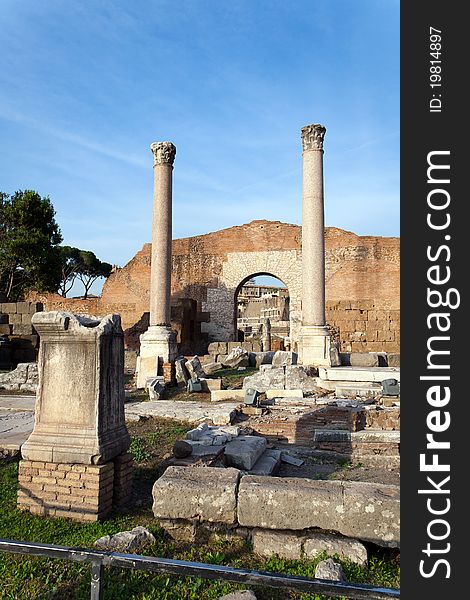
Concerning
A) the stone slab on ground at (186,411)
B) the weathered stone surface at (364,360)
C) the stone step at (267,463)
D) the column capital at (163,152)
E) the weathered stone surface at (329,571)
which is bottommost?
the stone slab on ground at (186,411)

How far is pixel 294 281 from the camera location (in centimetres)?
2138

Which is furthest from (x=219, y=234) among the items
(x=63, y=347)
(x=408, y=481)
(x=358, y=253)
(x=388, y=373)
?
(x=408, y=481)

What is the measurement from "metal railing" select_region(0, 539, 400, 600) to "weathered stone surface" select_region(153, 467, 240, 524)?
170 centimetres

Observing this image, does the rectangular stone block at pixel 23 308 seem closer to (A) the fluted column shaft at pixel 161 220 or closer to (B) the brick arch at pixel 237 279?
(A) the fluted column shaft at pixel 161 220

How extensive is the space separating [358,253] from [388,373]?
1067 cm

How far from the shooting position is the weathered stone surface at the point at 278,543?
3250 millimetres

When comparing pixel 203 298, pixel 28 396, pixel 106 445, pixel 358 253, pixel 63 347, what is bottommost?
pixel 28 396

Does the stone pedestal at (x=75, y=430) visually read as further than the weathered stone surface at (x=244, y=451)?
No

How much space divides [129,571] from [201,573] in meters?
1.65

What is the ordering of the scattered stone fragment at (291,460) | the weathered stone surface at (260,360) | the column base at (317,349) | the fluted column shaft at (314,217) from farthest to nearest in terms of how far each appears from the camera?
1. the weathered stone surface at (260,360)
2. the fluted column shaft at (314,217)
3. the column base at (317,349)
4. the scattered stone fragment at (291,460)

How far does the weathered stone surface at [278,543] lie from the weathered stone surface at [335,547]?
64 mm

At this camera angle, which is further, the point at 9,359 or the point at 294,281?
the point at 294,281

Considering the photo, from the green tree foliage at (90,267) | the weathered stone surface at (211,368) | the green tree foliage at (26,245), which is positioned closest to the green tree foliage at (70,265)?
the green tree foliage at (90,267)

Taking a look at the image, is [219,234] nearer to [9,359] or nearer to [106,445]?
[9,359]
